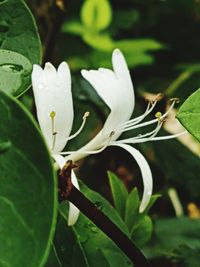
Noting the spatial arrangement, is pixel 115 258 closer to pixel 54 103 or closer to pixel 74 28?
pixel 54 103

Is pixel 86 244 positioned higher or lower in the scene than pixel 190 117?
lower

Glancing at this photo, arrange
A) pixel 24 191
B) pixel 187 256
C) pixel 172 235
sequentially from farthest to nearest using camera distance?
pixel 172 235, pixel 187 256, pixel 24 191

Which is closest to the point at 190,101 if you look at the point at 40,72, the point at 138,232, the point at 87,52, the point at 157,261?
the point at 40,72

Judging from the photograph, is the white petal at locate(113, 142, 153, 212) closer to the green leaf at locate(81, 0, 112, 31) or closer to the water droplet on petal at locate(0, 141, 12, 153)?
the water droplet on petal at locate(0, 141, 12, 153)

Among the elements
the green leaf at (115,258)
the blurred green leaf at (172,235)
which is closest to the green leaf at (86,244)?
the green leaf at (115,258)

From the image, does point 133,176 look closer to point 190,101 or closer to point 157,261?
point 157,261

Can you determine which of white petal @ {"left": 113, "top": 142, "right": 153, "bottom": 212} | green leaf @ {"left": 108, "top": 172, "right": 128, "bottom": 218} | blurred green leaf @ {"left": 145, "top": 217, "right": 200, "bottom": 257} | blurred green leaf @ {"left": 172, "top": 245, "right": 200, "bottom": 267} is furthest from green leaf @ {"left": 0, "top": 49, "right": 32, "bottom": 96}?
blurred green leaf @ {"left": 145, "top": 217, "right": 200, "bottom": 257}

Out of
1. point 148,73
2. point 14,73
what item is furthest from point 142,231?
point 148,73
